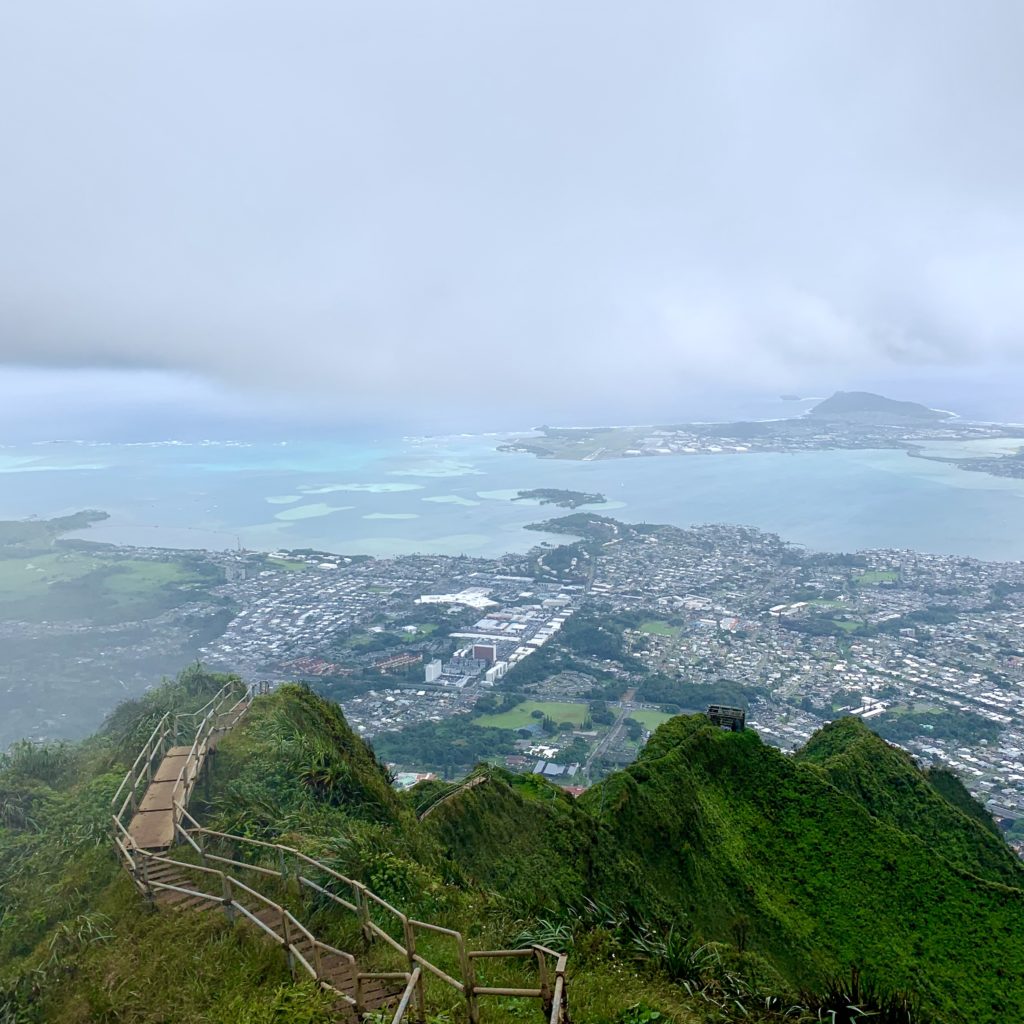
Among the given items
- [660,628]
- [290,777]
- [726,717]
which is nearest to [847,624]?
[660,628]

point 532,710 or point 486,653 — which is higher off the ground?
point 486,653

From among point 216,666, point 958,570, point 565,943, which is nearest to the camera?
point 565,943

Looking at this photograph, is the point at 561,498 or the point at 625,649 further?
the point at 561,498

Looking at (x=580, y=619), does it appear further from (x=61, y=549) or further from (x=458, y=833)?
(x=61, y=549)

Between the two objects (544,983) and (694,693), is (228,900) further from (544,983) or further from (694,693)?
(694,693)

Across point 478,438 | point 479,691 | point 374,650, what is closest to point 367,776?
point 479,691

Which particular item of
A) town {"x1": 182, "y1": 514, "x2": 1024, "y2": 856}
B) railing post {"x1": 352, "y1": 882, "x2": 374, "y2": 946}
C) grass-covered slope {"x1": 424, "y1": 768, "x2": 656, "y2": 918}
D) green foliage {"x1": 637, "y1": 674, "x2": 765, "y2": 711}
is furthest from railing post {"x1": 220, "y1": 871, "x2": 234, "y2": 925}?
green foliage {"x1": 637, "y1": 674, "x2": 765, "y2": 711}
